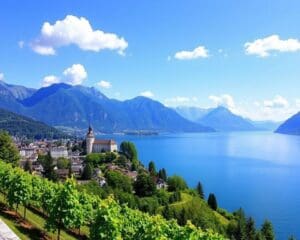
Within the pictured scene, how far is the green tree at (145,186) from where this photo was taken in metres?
67.2

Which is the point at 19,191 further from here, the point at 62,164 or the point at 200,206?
the point at 62,164

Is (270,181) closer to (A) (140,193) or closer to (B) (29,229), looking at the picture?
(A) (140,193)

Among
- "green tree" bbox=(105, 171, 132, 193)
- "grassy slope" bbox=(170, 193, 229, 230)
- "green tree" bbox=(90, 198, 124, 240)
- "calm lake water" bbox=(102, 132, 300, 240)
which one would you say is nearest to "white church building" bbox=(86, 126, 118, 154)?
"calm lake water" bbox=(102, 132, 300, 240)

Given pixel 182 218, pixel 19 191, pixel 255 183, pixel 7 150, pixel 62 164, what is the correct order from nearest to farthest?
pixel 19 191 < pixel 182 218 < pixel 7 150 < pixel 62 164 < pixel 255 183

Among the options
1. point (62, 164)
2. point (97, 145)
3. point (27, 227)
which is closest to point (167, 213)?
point (27, 227)

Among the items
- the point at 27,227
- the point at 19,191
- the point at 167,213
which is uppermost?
the point at 19,191

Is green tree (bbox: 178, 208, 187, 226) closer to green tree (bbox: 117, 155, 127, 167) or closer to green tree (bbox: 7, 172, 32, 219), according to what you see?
green tree (bbox: 7, 172, 32, 219)

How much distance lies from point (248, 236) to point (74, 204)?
34.2 m

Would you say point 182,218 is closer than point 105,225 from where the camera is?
No

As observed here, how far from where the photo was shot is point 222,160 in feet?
550

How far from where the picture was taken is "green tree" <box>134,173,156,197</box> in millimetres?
67188

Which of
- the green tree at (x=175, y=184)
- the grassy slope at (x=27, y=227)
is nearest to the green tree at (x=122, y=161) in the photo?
the green tree at (x=175, y=184)

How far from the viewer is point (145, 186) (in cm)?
6769

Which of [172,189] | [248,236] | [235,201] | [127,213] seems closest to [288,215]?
[235,201]
